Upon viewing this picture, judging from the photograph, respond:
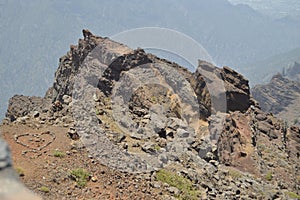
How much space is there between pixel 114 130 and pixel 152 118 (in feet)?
14.4

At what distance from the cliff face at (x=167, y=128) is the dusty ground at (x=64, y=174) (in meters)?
0.09

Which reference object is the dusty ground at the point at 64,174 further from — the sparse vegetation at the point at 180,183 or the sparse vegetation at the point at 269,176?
the sparse vegetation at the point at 269,176

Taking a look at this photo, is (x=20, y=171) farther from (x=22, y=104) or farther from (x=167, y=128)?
(x=22, y=104)

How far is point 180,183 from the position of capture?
1606 centimetres

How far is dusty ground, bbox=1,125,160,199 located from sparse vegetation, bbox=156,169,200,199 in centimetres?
76

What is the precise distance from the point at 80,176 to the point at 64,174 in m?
0.57

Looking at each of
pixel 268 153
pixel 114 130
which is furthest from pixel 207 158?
pixel 268 153

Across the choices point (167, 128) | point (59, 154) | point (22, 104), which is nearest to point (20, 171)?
point (59, 154)

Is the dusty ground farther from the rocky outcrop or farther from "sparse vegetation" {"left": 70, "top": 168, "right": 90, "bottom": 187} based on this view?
the rocky outcrop

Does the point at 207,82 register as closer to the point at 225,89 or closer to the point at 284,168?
the point at 225,89

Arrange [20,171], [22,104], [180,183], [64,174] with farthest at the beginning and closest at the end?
[22,104]
[180,183]
[64,174]
[20,171]

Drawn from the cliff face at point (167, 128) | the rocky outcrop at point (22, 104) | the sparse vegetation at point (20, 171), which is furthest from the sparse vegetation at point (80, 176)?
the rocky outcrop at point (22, 104)

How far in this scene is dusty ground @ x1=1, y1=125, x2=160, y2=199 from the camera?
12734mm

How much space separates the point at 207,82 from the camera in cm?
3616
